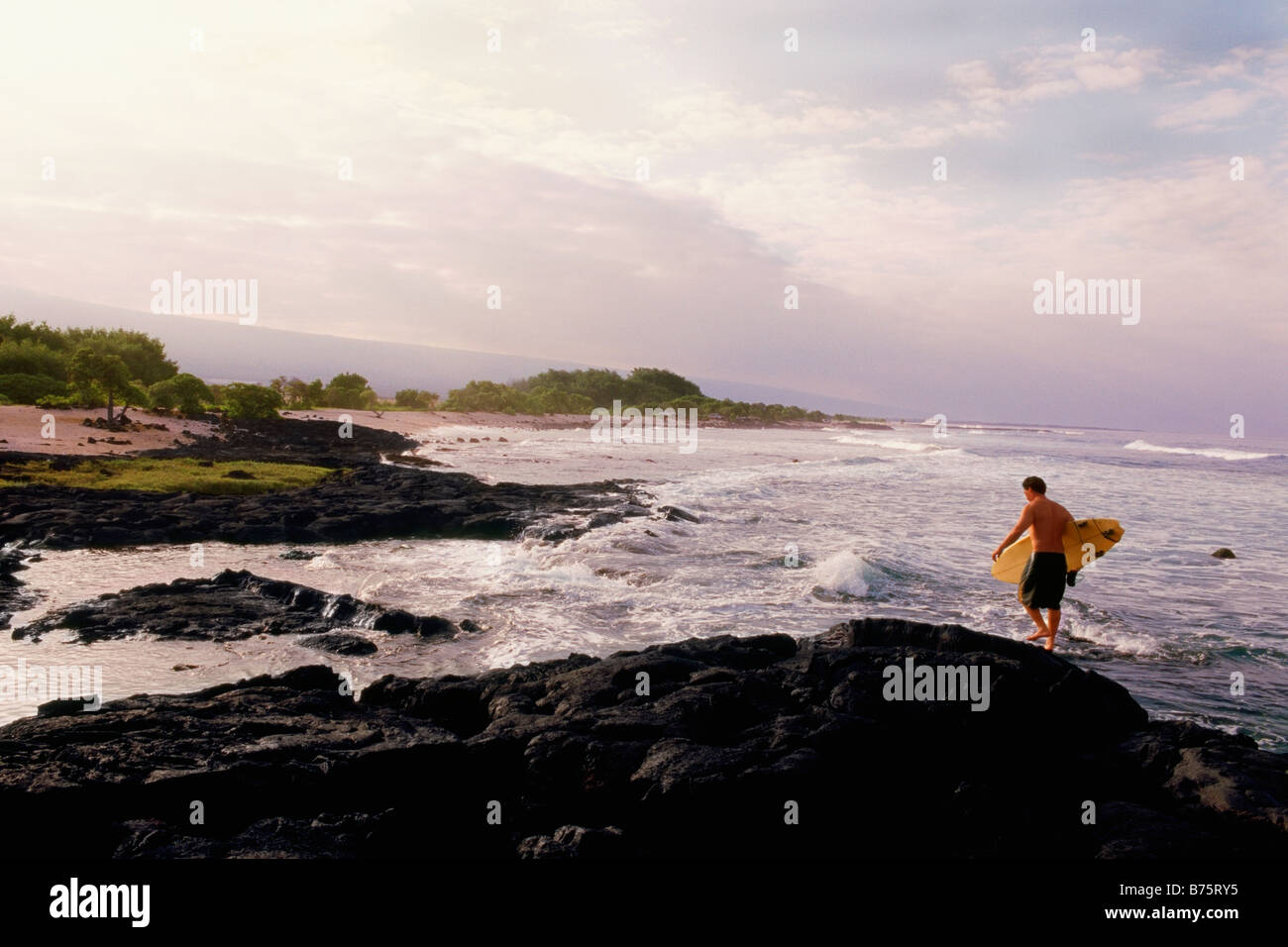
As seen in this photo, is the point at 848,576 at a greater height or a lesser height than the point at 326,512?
lesser

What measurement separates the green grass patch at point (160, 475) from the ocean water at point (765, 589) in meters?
7.50

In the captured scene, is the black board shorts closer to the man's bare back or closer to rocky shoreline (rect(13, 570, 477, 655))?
the man's bare back

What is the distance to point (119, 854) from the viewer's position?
4.66 metres

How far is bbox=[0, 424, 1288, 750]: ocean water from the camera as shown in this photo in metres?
9.79

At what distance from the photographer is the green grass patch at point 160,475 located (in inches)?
886

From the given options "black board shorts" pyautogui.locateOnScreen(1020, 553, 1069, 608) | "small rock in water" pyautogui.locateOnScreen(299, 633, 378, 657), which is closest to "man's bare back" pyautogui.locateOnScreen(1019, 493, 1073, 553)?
"black board shorts" pyautogui.locateOnScreen(1020, 553, 1069, 608)

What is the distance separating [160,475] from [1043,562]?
83.6 ft

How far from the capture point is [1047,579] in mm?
10500

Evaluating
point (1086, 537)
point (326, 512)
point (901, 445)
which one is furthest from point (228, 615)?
point (901, 445)

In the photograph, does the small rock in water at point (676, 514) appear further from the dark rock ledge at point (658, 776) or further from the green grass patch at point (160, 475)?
the dark rock ledge at point (658, 776)

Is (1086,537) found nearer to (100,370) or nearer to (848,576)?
(848,576)

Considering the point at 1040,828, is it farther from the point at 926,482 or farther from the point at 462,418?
the point at 462,418

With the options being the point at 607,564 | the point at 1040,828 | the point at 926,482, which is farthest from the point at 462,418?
the point at 1040,828

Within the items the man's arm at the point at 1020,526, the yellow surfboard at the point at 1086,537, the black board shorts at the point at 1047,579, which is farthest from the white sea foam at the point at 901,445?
the black board shorts at the point at 1047,579
